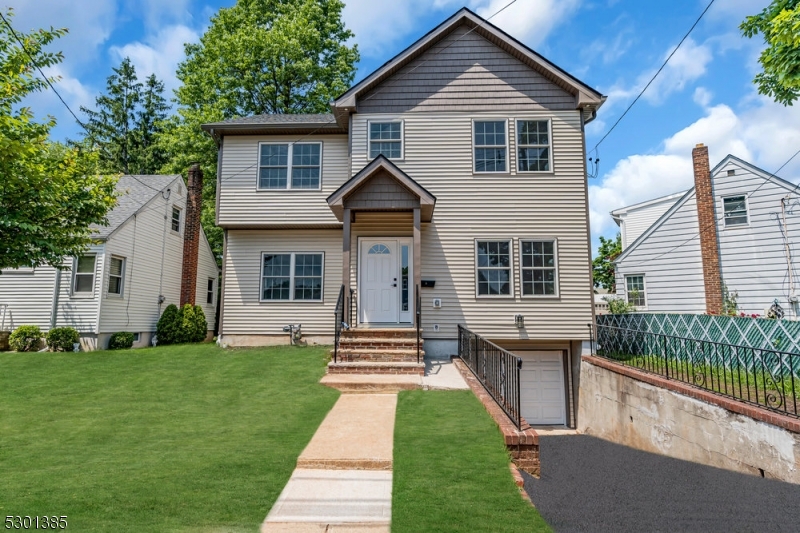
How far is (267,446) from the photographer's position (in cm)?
502

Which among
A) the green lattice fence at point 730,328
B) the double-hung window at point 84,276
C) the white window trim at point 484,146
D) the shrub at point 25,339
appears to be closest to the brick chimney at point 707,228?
the green lattice fence at point 730,328

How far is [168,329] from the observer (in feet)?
51.1

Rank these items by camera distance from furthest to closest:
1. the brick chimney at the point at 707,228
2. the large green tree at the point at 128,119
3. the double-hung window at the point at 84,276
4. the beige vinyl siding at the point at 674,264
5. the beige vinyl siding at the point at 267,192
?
the large green tree at the point at 128,119 < the beige vinyl siding at the point at 674,264 < the brick chimney at the point at 707,228 < the double-hung window at the point at 84,276 < the beige vinyl siding at the point at 267,192

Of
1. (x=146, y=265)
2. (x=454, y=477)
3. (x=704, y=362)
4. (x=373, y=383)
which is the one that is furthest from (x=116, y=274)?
(x=704, y=362)

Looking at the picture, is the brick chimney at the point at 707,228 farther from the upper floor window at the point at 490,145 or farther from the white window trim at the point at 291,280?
the white window trim at the point at 291,280

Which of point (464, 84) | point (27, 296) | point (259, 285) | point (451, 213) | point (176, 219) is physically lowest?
point (27, 296)

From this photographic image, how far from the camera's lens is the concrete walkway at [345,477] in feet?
11.3

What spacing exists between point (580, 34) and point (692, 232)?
8.64 m

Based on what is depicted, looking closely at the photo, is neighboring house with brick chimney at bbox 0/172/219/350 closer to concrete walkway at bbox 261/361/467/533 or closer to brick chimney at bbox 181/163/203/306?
brick chimney at bbox 181/163/203/306

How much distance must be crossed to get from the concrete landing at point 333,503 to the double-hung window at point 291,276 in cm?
844

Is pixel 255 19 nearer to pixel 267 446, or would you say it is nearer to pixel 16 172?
pixel 16 172

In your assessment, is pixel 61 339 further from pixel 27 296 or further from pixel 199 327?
pixel 199 327

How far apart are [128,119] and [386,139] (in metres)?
29.3

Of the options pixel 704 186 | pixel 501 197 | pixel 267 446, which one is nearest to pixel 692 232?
pixel 704 186
